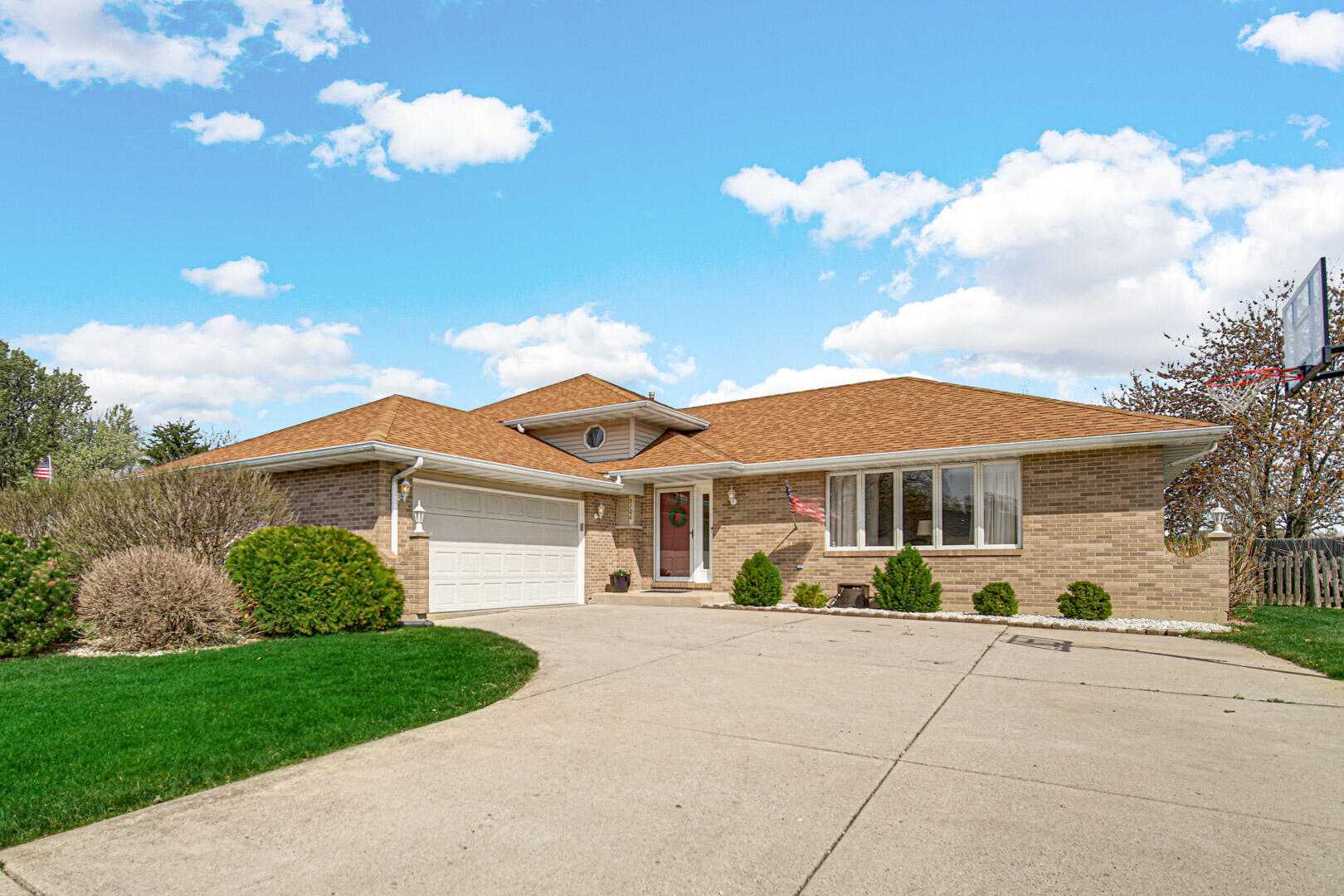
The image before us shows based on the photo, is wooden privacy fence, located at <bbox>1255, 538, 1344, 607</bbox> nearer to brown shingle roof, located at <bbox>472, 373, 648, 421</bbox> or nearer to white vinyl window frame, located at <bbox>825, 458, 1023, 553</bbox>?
white vinyl window frame, located at <bbox>825, 458, 1023, 553</bbox>

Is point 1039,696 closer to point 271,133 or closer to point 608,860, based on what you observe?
point 608,860

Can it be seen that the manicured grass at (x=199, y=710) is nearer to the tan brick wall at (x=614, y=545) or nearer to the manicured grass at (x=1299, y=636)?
the tan brick wall at (x=614, y=545)

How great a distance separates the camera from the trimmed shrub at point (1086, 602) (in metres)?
12.7

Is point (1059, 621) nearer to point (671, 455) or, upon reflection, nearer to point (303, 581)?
point (671, 455)

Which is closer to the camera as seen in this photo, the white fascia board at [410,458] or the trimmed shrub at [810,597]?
the white fascia board at [410,458]

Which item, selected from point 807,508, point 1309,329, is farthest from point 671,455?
point 1309,329

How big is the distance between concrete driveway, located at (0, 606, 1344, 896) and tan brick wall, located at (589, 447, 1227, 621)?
5908 mm

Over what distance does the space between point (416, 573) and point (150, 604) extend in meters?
3.89

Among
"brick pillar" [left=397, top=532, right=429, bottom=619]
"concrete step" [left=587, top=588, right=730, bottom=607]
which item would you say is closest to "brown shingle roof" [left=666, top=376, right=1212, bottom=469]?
"concrete step" [left=587, top=588, right=730, bottom=607]

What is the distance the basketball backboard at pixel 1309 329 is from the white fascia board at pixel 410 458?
1203cm

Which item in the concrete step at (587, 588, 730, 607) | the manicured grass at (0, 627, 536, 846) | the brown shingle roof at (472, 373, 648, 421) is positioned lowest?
the concrete step at (587, 588, 730, 607)

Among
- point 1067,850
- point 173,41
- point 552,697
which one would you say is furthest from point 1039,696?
point 173,41

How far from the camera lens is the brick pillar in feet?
40.4

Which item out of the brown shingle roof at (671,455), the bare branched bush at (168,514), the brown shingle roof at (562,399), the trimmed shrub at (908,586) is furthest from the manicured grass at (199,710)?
the brown shingle roof at (562,399)
